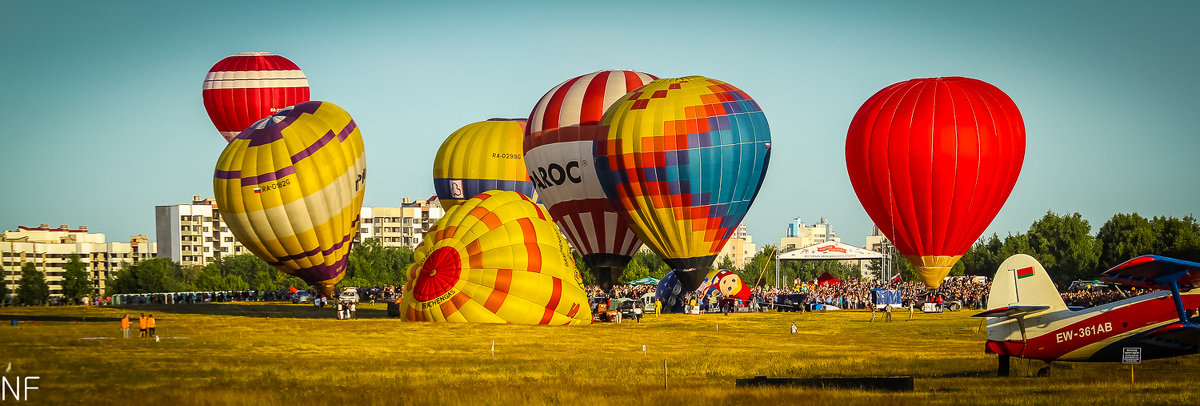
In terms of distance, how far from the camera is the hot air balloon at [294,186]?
46.9 meters

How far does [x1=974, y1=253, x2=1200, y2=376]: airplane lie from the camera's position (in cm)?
2239

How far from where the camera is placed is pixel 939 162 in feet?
157

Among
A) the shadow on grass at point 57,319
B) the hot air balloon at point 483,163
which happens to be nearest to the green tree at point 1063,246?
the hot air balloon at point 483,163

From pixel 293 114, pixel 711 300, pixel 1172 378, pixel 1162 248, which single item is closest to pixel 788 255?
pixel 711 300

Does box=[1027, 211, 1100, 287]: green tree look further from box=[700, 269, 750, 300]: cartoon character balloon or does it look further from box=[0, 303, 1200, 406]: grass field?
box=[0, 303, 1200, 406]: grass field

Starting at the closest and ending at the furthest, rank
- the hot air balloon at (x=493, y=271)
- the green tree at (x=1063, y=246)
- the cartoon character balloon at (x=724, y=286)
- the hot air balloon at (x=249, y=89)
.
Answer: the hot air balloon at (x=493, y=271) < the hot air balloon at (x=249, y=89) < the cartoon character balloon at (x=724, y=286) < the green tree at (x=1063, y=246)

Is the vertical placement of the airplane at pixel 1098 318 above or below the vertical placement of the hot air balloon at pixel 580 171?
below

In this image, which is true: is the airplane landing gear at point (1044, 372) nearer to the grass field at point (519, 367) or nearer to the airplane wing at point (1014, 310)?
the grass field at point (519, 367)

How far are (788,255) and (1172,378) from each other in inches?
2287

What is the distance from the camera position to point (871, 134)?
4922cm

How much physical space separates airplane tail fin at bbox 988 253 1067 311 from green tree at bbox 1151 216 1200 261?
62.5m

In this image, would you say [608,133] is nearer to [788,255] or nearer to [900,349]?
[900,349]

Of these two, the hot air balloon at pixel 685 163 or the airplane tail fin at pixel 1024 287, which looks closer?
the airplane tail fin at pixel 1024 287

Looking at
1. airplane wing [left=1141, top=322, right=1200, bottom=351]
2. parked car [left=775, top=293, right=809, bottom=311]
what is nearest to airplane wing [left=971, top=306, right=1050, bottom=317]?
airplane wing [left=1141, top=322, right=1200, bottom=351]
